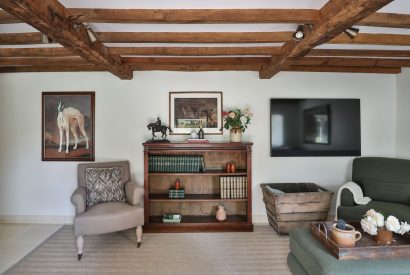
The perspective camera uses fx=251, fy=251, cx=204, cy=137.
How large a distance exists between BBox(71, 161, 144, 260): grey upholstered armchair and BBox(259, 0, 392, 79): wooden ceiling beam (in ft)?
7.67

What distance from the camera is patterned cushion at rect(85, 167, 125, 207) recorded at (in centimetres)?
313

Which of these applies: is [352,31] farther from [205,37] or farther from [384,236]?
[384,236]

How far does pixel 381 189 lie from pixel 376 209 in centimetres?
41

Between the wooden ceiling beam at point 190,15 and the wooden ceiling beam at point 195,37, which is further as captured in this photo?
the wooden ceiling beam at point 195,37

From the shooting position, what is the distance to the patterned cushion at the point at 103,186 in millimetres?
3131

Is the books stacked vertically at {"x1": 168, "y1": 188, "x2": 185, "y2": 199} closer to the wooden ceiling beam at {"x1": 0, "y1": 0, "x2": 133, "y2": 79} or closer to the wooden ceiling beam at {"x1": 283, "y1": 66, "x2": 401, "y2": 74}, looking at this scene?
the wooden ceiling beam at {"x1": 0, "y1": 0, "x2": 133, "y2": 79}

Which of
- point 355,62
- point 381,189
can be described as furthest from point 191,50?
point 381,189

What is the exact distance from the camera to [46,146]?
3668 millimetres

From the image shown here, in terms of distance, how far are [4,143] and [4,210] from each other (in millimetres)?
980

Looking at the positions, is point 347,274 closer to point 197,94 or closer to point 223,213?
point 223,213

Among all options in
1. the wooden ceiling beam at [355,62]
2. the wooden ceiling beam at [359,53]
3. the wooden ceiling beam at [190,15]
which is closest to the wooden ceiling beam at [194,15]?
the wooden ceiling beam at [190,15]

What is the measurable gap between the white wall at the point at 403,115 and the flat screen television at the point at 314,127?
588 millimetres

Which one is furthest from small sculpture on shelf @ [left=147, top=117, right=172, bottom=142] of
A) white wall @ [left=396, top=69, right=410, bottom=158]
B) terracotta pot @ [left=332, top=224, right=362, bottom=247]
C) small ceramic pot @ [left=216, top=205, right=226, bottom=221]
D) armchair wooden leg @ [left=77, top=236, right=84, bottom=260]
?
white wall @ [left=396, top=69, right=410, bottom=158]

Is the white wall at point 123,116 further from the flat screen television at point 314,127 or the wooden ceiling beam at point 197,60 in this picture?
the wooden ceiling beam at point 197,60
